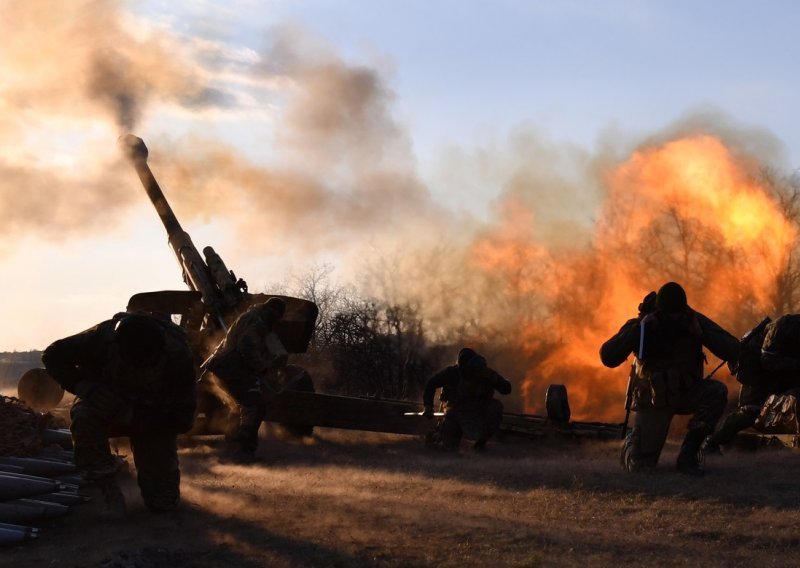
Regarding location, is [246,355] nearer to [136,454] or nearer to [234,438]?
[234,438]

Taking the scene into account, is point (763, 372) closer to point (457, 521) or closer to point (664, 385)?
point (664, 385)

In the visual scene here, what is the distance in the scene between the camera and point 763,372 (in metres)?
13.4

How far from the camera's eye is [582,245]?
2858 centimetres

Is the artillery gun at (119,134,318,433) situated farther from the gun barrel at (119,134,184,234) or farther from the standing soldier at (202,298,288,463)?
the standing soldier at (202,298,288,463)

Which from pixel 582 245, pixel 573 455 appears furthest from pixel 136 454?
pixel 582 245

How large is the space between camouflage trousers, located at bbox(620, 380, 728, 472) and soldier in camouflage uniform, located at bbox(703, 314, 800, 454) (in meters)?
1.69

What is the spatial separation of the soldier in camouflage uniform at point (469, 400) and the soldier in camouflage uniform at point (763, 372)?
2.95 m

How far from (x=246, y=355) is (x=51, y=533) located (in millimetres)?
5418

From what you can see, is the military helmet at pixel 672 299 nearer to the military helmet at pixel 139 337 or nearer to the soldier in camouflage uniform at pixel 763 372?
the soldier in camouflage uniform at pixel 763 372

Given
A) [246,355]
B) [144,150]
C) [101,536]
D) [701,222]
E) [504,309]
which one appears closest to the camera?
[101,536]

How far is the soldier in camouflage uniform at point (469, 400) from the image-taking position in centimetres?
1488

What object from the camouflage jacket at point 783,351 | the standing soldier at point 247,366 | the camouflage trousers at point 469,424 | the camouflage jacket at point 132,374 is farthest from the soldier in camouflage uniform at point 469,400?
the camouflage jacket at point 132,374

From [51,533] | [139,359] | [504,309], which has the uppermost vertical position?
[504,309]

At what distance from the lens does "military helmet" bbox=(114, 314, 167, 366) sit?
862cm
